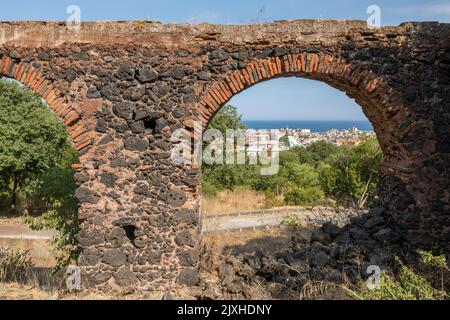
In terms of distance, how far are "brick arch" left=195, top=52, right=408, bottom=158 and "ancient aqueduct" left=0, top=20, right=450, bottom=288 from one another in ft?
0.05

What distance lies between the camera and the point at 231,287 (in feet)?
19.2

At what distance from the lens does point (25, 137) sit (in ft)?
59.7

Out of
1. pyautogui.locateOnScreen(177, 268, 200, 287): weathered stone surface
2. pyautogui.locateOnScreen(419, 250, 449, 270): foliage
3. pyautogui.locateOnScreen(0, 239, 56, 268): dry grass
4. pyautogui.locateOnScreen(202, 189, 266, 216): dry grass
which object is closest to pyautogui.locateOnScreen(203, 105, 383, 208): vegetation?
pyautogui.locateOnScreen(202, 189, 266, 216): dry grass

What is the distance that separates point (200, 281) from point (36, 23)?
4.33 metres

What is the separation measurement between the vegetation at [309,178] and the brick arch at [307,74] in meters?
6.82

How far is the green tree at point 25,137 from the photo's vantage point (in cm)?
1761

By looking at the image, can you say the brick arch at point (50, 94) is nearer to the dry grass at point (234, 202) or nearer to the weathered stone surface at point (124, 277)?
the weathered stone surface at point (124, 277)

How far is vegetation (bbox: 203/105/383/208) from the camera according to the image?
15.0 meters

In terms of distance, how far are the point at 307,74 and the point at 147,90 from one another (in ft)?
7.72

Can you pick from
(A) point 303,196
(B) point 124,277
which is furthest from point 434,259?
(A) point 303,196

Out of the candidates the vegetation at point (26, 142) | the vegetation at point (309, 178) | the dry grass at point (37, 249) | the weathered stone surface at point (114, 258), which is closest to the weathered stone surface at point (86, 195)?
the weathered stone surface at point (114, 258)

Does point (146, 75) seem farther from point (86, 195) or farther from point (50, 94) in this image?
point (86, 195)

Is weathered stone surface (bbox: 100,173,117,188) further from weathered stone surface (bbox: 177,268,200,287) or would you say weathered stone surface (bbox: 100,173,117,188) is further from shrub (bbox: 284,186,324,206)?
shrub (bbox: 284,186,324,206)

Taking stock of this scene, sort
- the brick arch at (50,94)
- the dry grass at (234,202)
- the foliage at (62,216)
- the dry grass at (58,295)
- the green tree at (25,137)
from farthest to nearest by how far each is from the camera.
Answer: the green tree at (25,137)
the dry grass at (234,202)
the foliage at (62,216)
the brick arch at (50,94)
the dry grass at (58,295)
